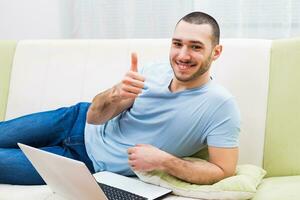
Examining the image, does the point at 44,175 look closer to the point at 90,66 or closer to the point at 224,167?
the point at 224,167

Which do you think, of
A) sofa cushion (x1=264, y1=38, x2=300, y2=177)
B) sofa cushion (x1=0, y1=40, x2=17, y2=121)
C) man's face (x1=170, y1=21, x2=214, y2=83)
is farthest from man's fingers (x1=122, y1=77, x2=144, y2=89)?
sofa cushion (x1=0, y1=40, x2=17, y2=121)

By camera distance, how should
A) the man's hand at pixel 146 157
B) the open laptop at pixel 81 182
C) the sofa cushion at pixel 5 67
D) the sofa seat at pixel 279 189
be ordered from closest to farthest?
the open laptop at pixel 81 182
the sofa seat at pixel 279 189
the man's hand at pixel 146 157
the sofa cushion at pixel 5 67

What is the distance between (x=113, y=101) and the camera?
1619mm

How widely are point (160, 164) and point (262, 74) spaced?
1.96ft

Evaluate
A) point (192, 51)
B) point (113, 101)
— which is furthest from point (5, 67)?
point (192, 51)

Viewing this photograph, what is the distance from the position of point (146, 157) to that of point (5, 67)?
1.05 m

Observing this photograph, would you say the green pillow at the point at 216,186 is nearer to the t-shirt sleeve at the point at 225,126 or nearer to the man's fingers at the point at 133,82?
the t-shirt sleeve at the point at 225,126

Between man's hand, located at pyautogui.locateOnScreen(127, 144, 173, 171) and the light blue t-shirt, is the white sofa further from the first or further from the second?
man's hand, located at pyautogui.locateOnScreen(127, 144, 173, 171)

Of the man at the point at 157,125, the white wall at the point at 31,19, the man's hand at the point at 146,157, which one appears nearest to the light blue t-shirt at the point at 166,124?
the man at the point at 157,125

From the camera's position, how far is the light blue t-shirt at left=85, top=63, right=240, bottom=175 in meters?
1.51

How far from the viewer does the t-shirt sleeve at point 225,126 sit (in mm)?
1475

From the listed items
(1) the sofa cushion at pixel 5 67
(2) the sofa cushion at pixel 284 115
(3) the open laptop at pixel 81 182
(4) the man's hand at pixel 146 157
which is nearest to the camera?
(3) the open laptop at pixel 81 182

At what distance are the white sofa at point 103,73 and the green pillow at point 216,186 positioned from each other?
0.27 metres

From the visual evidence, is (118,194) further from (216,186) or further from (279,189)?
(279,189)
